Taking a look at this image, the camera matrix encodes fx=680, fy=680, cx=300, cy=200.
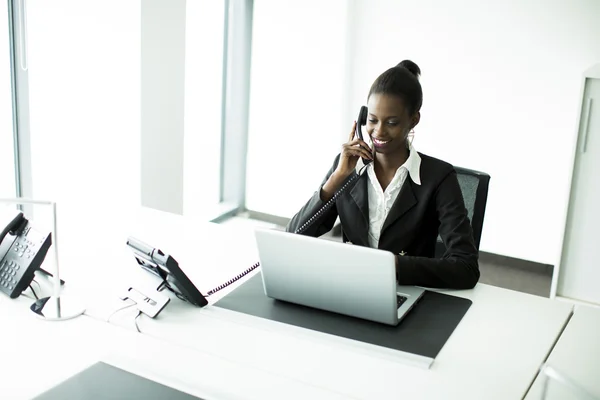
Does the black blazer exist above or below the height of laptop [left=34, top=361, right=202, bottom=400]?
above

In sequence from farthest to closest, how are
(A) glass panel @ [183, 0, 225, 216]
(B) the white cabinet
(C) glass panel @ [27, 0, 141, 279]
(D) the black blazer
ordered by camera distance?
(A) glass panel @ [183, 0, 225, 216]
(B) the white cabinet
(C) glass panel @ [27, 0, 141, 279]
(D) the black blazer

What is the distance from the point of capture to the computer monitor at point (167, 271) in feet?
5.17

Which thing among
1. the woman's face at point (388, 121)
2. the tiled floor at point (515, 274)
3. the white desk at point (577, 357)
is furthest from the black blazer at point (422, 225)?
the tiled floor at point (515, 274)

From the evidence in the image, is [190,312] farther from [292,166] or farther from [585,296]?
[292,166]

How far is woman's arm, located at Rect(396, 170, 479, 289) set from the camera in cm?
177

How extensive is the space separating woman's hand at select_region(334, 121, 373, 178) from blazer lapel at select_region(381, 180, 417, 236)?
140 mm

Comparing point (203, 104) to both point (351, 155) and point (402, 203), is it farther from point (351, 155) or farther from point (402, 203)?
point (402, 203)

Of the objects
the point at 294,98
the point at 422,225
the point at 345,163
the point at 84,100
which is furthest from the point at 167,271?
the point at 294,98

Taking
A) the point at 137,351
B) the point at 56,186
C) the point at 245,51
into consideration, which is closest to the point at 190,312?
the point at 137,351

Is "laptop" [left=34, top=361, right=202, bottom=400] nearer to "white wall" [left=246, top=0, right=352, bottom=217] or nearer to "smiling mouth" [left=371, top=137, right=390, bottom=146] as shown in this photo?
"smiling mouth" [left=371, top=137, right=390, bottom=146]

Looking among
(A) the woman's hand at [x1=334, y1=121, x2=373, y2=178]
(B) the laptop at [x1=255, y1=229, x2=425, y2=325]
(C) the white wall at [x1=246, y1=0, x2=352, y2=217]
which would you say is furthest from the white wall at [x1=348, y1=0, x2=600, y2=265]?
(B) the laptop at [x1=255, y1=229, x2=425, y2=325]

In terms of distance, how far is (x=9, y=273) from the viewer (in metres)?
1.72

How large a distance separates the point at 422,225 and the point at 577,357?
649 millimetres

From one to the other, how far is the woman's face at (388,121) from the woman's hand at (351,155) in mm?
39
